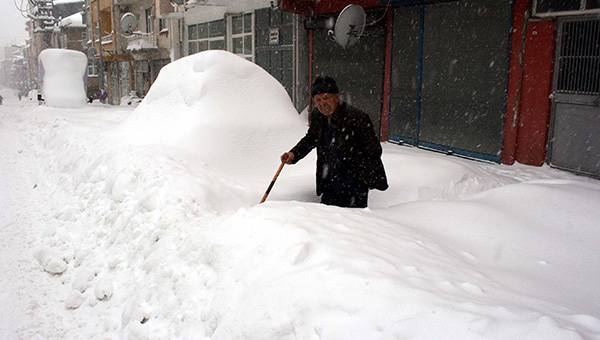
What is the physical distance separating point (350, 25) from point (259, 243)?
7.71 meters

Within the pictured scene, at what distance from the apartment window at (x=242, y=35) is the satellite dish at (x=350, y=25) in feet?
22.0

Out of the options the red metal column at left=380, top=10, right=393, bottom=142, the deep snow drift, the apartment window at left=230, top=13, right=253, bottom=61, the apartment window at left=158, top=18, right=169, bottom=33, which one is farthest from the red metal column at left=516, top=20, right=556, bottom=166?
the apartment window at left=158, top=18, right=169, bottom=33

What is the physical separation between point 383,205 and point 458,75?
4.46 metres

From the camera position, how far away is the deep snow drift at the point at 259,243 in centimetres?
221

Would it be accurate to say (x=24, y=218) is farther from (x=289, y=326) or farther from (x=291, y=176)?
(x=289, y=326)

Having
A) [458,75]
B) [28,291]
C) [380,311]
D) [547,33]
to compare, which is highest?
[547,33]

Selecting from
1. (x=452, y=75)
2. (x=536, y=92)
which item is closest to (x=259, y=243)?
(x=536, y=92)

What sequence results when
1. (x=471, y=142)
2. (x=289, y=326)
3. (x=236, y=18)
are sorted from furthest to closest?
1. (x=236, y=18)
2. (x=471, y=142)
3. (x=289, y=326)

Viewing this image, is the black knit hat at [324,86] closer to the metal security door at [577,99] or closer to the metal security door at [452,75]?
the metal security door at [577,99]

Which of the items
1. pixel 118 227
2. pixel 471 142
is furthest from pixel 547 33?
pixel 118 227

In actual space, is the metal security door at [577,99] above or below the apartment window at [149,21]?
below

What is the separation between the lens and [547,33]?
733 centimetres

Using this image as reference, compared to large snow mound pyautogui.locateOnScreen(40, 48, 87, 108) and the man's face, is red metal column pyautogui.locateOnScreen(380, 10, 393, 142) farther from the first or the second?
large snow mound pyautogui.locateOnScreen(40, 48, 87, 108)

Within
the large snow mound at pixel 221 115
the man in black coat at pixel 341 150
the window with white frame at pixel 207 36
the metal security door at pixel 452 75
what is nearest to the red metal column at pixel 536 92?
the metal security door at pixel 452 75
